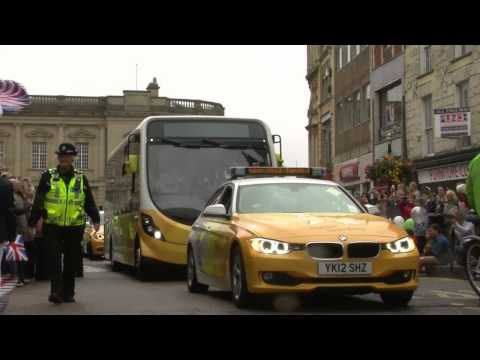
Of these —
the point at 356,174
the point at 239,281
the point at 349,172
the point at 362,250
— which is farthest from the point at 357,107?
the point at 362,250

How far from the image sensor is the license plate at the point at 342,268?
9.96m

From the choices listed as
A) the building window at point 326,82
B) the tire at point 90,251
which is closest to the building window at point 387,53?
the building window at point 326,82

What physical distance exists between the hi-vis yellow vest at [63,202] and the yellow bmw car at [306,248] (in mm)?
1593

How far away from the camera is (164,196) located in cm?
1642

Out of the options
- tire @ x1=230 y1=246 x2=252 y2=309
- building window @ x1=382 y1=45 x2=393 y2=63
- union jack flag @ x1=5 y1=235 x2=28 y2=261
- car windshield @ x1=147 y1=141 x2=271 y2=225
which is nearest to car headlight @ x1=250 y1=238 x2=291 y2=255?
tire @ x1=230 y1=246 x2=252 y2=309

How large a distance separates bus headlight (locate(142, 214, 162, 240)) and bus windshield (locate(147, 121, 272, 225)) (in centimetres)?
28

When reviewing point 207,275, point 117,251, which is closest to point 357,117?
point 117,251

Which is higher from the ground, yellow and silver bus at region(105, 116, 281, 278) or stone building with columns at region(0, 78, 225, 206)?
stone building with columns at region(0, 78, 225, 206)

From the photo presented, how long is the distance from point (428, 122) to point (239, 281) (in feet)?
80.0

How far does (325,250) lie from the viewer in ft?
Answer: 32.9

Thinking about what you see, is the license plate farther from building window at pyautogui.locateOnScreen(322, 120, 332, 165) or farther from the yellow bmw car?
Result: building window at pyautogui.locateOnScreen(322, 120, 332, 165)

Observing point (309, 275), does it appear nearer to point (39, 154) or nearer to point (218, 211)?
point (218, 211)

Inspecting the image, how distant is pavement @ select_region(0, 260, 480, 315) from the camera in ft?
34.1
